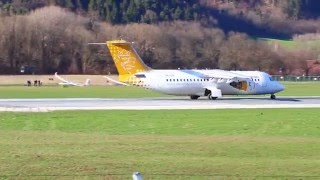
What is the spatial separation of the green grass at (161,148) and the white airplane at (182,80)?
1029 inches

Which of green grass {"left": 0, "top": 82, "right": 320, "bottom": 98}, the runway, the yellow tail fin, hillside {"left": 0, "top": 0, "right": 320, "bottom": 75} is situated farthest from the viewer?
hillside {"left": 0, "top": 0, "right": 320, "bottom": 75}

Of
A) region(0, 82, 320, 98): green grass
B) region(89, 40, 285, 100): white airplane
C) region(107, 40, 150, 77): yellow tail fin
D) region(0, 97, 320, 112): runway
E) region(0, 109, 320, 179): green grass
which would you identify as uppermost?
region(107, 40, 150, 77): yellow tail fin

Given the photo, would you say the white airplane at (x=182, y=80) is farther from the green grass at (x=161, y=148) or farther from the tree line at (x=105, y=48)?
the tree line at (x=105, y=48)

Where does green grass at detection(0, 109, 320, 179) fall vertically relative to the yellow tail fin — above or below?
below

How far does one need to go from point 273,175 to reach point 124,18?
166321mm

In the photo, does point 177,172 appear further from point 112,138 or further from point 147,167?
point 112,138

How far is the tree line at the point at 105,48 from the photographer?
140 metres

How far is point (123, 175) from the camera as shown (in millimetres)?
17812

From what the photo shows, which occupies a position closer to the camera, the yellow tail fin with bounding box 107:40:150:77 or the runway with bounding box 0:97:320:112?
the runway with bounding box 0:97:320:112

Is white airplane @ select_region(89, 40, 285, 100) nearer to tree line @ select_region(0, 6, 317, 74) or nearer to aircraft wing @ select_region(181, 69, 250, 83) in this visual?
aircraft wing @ select_region(181, 69, 250, 83)

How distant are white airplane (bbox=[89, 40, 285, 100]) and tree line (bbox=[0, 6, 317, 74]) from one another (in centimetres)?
7255

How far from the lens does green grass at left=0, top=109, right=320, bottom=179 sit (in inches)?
723

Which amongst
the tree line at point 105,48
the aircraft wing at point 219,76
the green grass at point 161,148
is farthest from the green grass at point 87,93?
the tree line at point 105,48

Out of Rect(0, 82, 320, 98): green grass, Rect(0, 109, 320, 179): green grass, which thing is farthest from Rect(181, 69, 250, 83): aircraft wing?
Rect(0, 109, 320, 179): green grass
